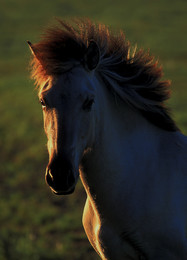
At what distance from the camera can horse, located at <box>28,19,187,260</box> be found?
352cm

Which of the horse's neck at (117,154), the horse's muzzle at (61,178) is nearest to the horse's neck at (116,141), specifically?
the horse's neck at (117,154)

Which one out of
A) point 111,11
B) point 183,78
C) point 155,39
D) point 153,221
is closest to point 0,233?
point 153,221

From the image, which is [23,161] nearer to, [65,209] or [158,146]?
[65,209]

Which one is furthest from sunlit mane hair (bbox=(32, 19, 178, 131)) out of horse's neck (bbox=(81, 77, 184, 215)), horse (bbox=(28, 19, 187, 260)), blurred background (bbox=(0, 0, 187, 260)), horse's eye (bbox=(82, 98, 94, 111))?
blurred background (bbox=(0, 0, 187, 260))

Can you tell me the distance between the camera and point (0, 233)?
349 inches

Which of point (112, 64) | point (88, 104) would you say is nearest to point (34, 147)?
point (112, 64)

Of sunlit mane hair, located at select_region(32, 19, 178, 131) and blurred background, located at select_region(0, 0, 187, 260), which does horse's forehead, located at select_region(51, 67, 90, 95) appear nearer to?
sunlit mane hair, located at select_region(32, 19, 178, 131)

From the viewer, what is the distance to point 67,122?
136 inches

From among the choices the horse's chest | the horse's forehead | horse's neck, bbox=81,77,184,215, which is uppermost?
the horse's forehead

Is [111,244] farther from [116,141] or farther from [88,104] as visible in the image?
[88,104]

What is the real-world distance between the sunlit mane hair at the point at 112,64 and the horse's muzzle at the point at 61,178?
0.73 metres

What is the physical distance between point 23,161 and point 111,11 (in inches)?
1307

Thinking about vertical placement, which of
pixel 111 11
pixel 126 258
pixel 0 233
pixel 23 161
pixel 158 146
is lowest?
pixel 111 11

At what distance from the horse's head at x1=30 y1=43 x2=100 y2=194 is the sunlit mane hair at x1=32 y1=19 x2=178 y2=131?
0.16 meters
